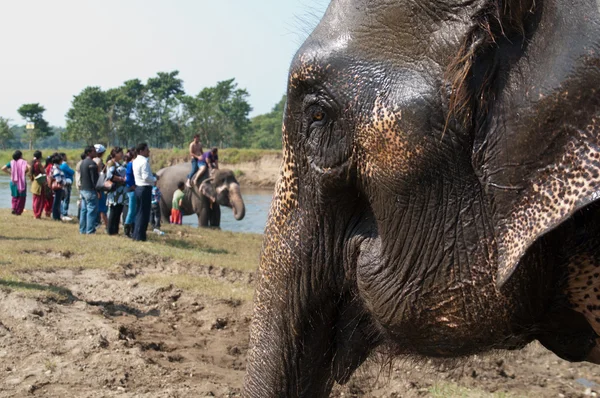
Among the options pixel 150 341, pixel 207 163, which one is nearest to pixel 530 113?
pixel 150 341

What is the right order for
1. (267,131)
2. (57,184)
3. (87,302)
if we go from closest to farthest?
1. (87,302)
2. (57,184)
3. (267,131)

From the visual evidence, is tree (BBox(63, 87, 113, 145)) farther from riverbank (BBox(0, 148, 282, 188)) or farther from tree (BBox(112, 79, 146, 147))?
riverbank (BBox(0, 148, 282, 188))

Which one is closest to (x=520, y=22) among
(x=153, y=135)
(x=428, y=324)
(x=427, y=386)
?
(x=428, y=324)

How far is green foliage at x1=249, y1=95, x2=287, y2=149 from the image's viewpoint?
8633cm

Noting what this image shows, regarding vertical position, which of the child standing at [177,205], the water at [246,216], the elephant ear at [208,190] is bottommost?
A: the water at [246,216]

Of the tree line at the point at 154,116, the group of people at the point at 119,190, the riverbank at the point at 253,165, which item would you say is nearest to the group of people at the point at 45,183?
the group of people at the point at 119,190

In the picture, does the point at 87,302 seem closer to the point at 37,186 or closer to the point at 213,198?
the point at 37,186

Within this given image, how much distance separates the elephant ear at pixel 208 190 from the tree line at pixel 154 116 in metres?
54.2

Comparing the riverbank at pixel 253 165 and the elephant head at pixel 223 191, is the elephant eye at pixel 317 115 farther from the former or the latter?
the riverbank at pixel 253 165

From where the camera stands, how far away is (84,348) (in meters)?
5.18

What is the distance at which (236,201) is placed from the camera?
2022 centimetres

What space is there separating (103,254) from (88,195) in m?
3.23

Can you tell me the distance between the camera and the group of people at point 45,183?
1552 centimetres

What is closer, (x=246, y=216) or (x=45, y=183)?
(x=45, y=183)
